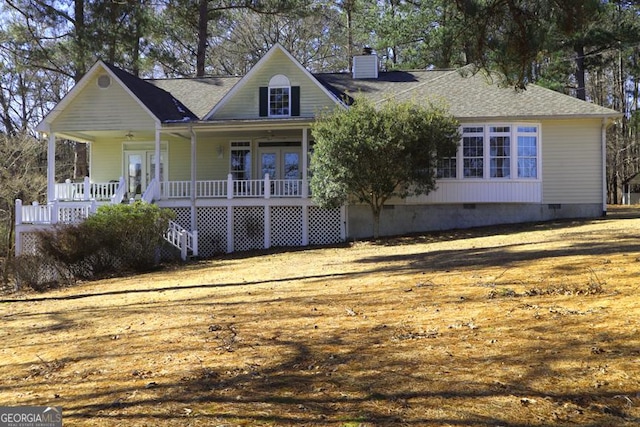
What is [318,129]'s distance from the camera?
15.7 m

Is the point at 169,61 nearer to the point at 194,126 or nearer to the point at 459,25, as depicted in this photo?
the point at 194,126

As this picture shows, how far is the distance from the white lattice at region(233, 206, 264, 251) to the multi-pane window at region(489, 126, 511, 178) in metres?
7.51

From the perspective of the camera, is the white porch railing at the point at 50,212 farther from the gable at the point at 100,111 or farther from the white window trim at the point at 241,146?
the white window trim at the point at 241,146

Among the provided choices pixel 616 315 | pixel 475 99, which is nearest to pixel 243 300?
pixel 616 315

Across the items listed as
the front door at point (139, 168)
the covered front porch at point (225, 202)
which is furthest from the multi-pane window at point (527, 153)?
the front door at point (139, 168)

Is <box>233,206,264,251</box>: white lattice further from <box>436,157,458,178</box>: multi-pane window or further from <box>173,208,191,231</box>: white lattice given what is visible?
<box>436,157,458,178</box>: multi-pane window

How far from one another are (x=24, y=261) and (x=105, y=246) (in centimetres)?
179

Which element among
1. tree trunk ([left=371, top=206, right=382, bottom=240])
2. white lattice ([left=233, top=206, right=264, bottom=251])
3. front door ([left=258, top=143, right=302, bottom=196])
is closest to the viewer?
tree trunk ([left=371, top=206, right=382, bottom=240])

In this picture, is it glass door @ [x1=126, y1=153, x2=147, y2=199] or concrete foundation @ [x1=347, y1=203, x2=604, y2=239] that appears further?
glass door @ [x1=126, y1=153, x2=147, y2=199]

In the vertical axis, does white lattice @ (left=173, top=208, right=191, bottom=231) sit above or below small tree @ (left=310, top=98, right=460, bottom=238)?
below

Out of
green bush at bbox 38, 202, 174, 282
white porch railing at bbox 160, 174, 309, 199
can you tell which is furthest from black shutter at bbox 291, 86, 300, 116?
green bush at bbox 38, 202, 174, 282

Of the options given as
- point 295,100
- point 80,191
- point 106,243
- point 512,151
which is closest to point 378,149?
point 295,100

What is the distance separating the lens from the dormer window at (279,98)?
18.6 metres

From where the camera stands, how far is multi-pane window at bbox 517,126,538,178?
17.6 meters
